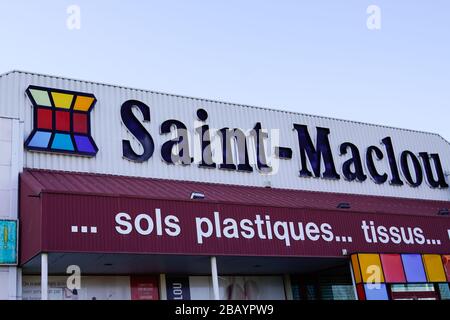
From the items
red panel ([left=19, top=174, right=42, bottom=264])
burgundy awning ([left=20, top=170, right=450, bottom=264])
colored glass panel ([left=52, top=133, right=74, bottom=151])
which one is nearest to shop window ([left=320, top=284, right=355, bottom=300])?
burgundy awning ([left=20, top=170, right=450, bottom=264])

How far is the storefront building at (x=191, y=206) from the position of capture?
1659cm

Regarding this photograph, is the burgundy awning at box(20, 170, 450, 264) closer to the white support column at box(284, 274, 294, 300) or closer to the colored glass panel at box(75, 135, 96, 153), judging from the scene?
Result: the colored glass panel at box(75, 135, 96, 153)

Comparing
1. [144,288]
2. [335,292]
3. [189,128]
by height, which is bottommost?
[335,292]

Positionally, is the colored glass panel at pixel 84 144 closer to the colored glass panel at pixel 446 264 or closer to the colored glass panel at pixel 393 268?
the colored glass panel at pixel 393 268


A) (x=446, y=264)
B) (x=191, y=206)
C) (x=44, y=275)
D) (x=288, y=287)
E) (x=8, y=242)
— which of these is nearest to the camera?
(x=44, y=275)

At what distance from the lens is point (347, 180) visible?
1057 inches

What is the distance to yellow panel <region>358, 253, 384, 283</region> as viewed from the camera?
19906 millimetres

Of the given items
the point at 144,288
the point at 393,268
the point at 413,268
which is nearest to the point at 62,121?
the point at 144,288

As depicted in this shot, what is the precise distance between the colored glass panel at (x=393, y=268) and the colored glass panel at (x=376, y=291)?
0.38 metres

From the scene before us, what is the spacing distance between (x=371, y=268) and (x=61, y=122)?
1245 cm

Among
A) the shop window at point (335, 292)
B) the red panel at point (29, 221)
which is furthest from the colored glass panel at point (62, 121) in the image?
the shop window at point (335, 292)

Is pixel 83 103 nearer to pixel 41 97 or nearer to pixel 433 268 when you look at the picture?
pixel 41 97

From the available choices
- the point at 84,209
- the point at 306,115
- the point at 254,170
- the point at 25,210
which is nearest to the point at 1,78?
the point at 25,210

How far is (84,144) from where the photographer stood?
20.7 metres
